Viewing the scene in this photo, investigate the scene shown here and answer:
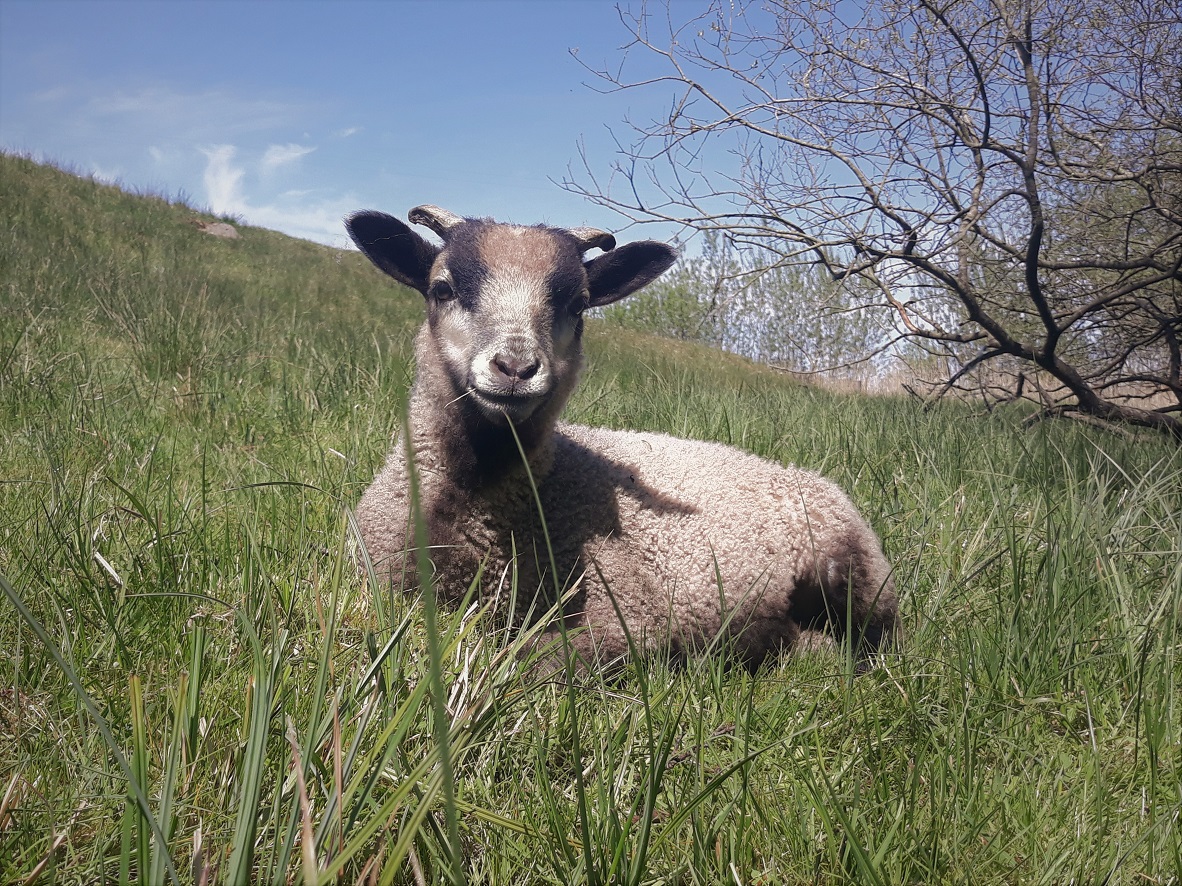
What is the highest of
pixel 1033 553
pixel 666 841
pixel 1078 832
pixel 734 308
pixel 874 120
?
pixel 874 120

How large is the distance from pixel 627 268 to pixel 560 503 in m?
1.41

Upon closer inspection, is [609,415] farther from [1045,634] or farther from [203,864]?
[203,864]

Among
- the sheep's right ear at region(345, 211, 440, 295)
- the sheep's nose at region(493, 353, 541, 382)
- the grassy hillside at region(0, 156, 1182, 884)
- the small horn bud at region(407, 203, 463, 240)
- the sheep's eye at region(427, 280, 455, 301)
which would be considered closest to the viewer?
the grassy hillside at region(0, 156, 1182, 884)

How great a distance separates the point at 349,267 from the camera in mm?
21547

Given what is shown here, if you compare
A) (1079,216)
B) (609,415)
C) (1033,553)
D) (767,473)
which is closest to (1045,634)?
(1033,553)

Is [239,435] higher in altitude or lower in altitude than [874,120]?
lower

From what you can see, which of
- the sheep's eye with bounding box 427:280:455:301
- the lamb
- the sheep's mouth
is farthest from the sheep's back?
the sheep's eye with bounding box 427:280:455:301

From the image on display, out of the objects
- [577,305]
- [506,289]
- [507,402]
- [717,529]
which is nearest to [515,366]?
[507,402]

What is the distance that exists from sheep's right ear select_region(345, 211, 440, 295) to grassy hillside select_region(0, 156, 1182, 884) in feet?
3.95

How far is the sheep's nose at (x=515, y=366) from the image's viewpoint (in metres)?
3.07

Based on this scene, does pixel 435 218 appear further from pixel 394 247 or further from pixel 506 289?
pixel 506 289

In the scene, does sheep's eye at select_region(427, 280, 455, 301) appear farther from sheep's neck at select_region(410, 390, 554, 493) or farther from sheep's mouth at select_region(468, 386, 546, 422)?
sheep's mouth at select_region(468, 386, 546, 422)

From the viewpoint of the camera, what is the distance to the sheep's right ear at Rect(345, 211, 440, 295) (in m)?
3.82

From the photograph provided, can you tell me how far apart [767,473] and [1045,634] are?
1.64m
